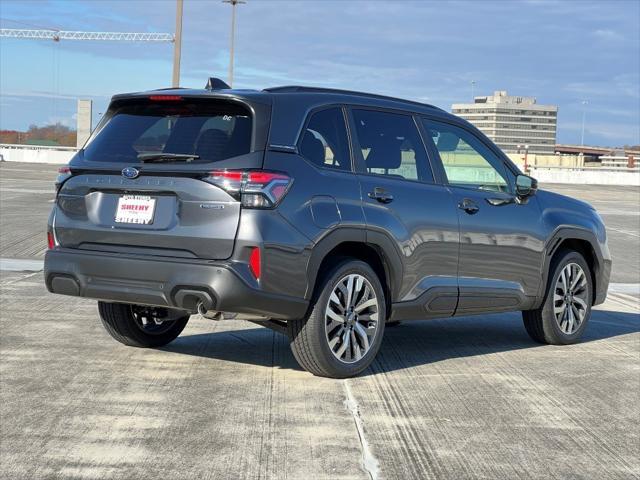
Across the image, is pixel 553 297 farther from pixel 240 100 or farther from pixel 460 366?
pixel 240 100

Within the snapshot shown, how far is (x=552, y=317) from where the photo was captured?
318 inches

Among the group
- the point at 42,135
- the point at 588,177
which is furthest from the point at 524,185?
the point at 42,135

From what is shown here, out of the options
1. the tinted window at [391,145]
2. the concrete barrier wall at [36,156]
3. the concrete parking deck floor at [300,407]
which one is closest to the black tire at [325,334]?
the concrete parking deck floor at [300,407]

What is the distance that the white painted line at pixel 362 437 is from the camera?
4.56 meters

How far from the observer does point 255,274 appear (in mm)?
5730

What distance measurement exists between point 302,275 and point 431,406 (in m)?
1.06

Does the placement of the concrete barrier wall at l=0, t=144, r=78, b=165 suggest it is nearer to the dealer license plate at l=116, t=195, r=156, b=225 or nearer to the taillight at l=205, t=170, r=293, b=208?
the dealer license plate at l=116, t=195, r=156, b=225

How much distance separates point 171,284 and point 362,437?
57.5 inches

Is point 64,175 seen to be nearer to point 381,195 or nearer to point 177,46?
point 381,195

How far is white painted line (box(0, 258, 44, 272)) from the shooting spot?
11.8 meters

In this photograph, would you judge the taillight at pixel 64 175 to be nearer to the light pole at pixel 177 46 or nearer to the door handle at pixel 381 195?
the door handle at pixel 381 195

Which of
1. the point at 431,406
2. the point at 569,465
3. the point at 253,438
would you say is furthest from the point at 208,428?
the point at 569,465

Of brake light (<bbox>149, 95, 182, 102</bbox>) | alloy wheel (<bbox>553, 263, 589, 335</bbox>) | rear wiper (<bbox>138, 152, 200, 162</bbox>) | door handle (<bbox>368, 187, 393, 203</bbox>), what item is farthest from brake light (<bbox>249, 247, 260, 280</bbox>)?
alloy wheel (<bbox>553, 263, 589, 335</bbox>)

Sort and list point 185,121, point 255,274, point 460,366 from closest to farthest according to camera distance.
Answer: point 255,274 < point 185,121 < point 460,366
